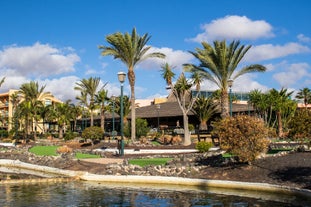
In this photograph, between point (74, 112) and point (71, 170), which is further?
point (74, 112)

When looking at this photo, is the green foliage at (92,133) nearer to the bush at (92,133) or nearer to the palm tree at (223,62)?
the bush at (92,133)

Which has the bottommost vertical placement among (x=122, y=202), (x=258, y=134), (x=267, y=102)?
(x=122, y=202)

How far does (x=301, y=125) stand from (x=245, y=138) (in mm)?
2379

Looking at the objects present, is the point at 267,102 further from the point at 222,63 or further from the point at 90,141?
the point at 90,141

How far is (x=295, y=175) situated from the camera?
47.1 feet

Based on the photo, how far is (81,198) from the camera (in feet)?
43.6

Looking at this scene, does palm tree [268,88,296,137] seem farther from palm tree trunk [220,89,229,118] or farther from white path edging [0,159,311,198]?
white path edging [0,159,311,198]

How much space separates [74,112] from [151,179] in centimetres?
5258

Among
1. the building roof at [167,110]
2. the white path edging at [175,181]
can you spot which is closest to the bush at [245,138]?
the white path edging at [175,181]

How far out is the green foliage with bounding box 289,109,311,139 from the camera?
52.1ft

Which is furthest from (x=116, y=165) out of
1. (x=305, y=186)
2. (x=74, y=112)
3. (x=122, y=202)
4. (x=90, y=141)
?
(x=74, y=112)

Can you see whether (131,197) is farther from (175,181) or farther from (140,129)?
(140,129)

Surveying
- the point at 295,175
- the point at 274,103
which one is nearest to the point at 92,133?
the point at 274,103

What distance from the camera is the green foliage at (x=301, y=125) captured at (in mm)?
15884
